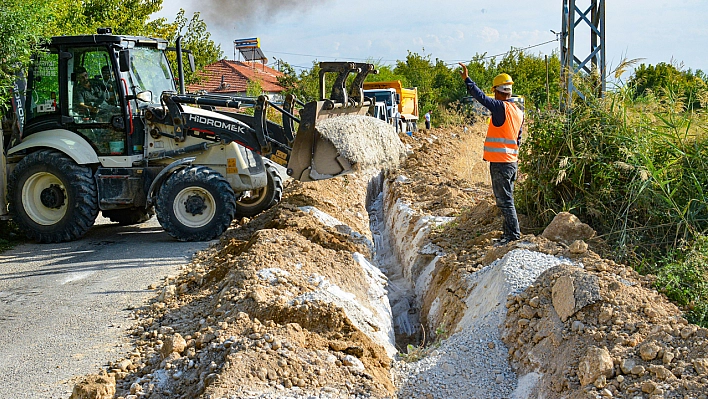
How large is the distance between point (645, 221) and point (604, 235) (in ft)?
1.67

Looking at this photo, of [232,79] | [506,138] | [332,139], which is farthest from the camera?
[232,79]

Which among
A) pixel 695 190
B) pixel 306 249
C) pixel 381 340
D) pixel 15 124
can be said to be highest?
pixel 15 124

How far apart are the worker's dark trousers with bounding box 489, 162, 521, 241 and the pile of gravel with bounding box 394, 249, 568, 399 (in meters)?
0.87

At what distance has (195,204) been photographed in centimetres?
952

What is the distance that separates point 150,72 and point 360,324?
598cm

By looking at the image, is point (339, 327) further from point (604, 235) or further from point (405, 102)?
point (405, 102)

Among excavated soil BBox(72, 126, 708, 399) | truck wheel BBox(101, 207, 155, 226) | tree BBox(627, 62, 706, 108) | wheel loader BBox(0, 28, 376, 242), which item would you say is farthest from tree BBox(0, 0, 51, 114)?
tree BBox(627, 62, 706, 108)

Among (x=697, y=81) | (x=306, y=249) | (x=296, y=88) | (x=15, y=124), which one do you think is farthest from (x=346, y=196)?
(x=296, y=88)

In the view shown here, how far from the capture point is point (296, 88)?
95.3ft

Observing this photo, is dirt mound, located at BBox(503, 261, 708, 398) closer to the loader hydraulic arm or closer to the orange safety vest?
the orange safety vest

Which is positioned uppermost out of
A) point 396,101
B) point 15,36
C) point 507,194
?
point 15,36

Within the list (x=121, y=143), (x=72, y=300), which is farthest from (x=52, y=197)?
(x=72, y=300)

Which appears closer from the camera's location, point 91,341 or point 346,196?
point 91,341

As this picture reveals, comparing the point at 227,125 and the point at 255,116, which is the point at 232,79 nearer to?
the point at 227,125
